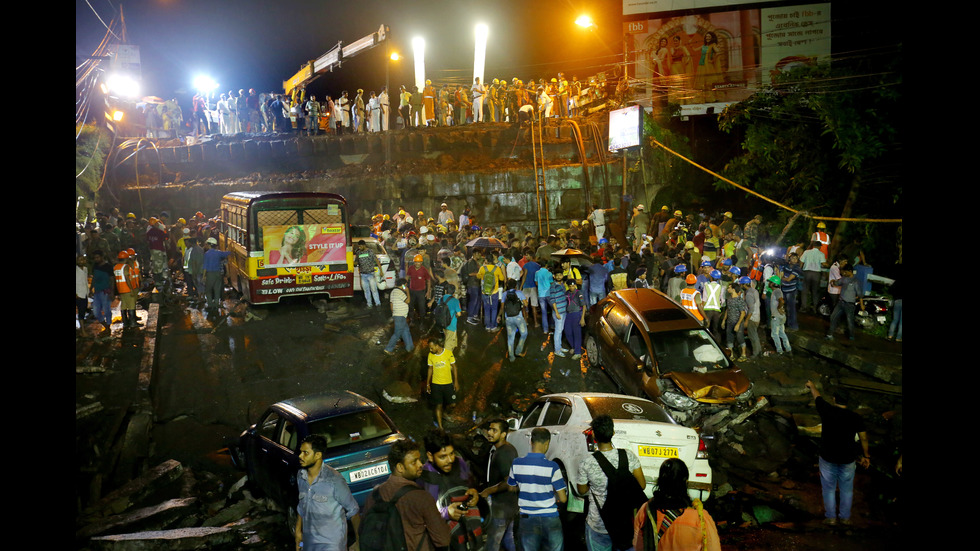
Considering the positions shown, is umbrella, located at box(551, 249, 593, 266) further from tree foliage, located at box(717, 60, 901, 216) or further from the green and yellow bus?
tree foliage, located at box(717, 60, 901, 216)

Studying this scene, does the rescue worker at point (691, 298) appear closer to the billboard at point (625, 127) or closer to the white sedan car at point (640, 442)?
the white sedan car at point (640, 442)

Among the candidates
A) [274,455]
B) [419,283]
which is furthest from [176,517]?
[419,283]

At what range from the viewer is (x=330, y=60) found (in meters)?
32.5

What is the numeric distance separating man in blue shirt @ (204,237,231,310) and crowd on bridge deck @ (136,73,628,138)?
45.5 feet

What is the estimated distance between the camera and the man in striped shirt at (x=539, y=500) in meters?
5.41

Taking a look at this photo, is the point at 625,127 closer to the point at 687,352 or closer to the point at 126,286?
the point at 687,352

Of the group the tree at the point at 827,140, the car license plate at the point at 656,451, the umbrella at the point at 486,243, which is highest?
the tree at the point at 827,140

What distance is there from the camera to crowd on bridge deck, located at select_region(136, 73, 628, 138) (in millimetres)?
27625

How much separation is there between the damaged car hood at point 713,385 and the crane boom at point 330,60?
70.9ft

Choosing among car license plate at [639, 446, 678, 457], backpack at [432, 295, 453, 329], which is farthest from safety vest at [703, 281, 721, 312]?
car license plate at [639, 446, 678, 457]

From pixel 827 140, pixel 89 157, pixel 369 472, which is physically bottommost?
pixel 369 472

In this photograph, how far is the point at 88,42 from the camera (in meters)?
34.9

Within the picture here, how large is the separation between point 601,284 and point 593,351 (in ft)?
6.12

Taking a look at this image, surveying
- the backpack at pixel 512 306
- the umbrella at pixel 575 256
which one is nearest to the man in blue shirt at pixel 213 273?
the backpack at pixel 512 306
